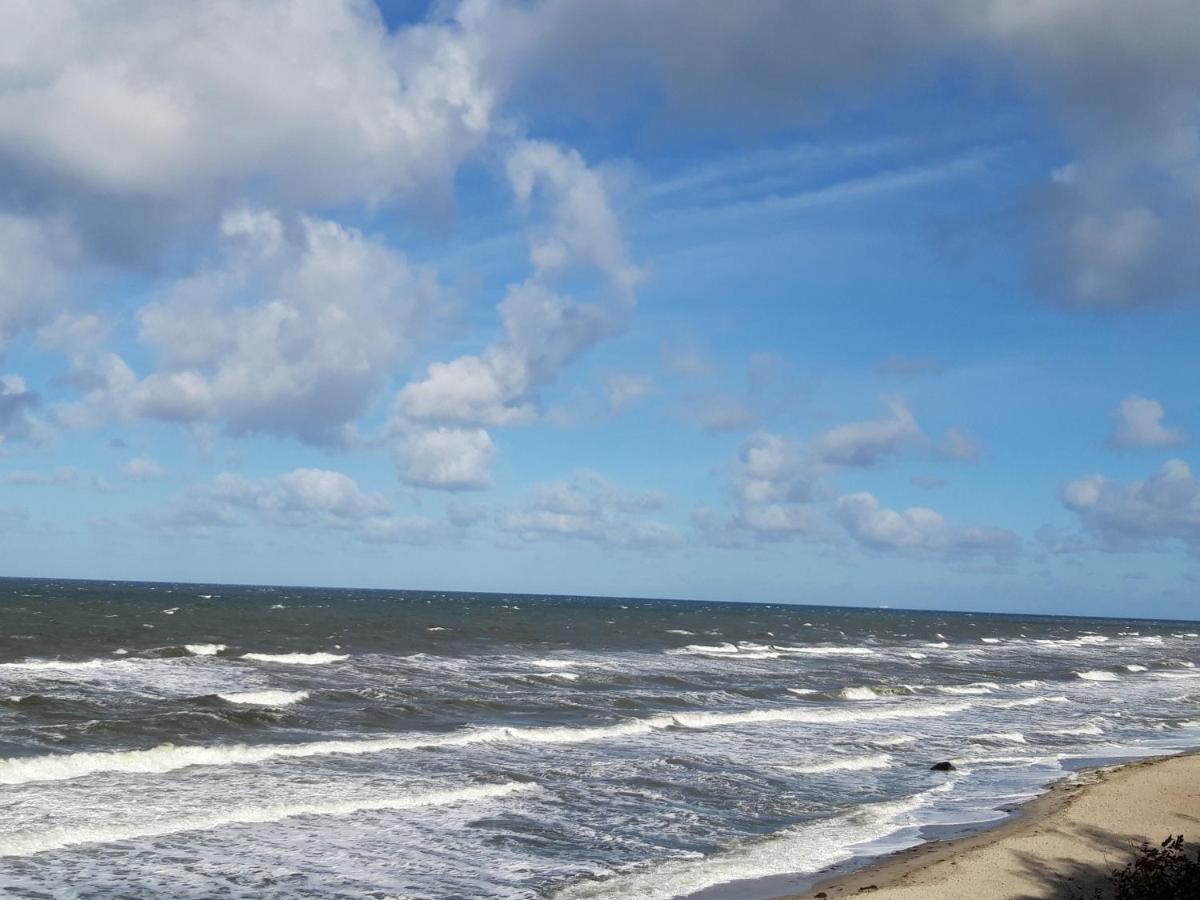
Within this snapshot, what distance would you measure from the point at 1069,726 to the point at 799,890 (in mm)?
22848

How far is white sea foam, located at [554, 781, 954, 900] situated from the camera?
14.0 meters

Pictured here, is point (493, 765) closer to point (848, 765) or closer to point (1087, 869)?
point (848, 765)

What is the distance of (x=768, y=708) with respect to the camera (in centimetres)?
3484

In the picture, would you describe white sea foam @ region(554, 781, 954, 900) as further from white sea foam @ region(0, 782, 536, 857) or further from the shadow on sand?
white sea foam @ region(0, 782, 536, 857)

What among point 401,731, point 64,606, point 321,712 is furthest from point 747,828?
point 64,606

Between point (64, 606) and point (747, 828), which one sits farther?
point (64, 606)

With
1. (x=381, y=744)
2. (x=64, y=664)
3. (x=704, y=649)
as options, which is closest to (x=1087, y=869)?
(x=381, y=744)

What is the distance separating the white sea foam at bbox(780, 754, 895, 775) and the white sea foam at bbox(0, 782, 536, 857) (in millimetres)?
6653

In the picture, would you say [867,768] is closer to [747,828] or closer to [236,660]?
[747,828]

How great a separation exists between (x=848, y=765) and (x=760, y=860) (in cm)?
939

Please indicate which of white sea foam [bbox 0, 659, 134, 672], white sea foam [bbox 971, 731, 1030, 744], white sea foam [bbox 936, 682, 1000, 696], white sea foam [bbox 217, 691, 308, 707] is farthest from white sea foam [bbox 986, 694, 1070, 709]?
white sea foam [bbox 0, 659, 134, 672]

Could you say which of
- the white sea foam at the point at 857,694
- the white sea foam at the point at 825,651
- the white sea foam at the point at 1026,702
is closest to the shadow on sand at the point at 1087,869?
the white sea foam at the point at 857,694

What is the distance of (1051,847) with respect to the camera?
1598cm

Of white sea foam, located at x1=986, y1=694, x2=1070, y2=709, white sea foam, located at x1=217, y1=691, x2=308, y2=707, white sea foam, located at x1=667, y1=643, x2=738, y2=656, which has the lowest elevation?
white sea foam, located at x1=217, y1=691, x2=308, y2=707
